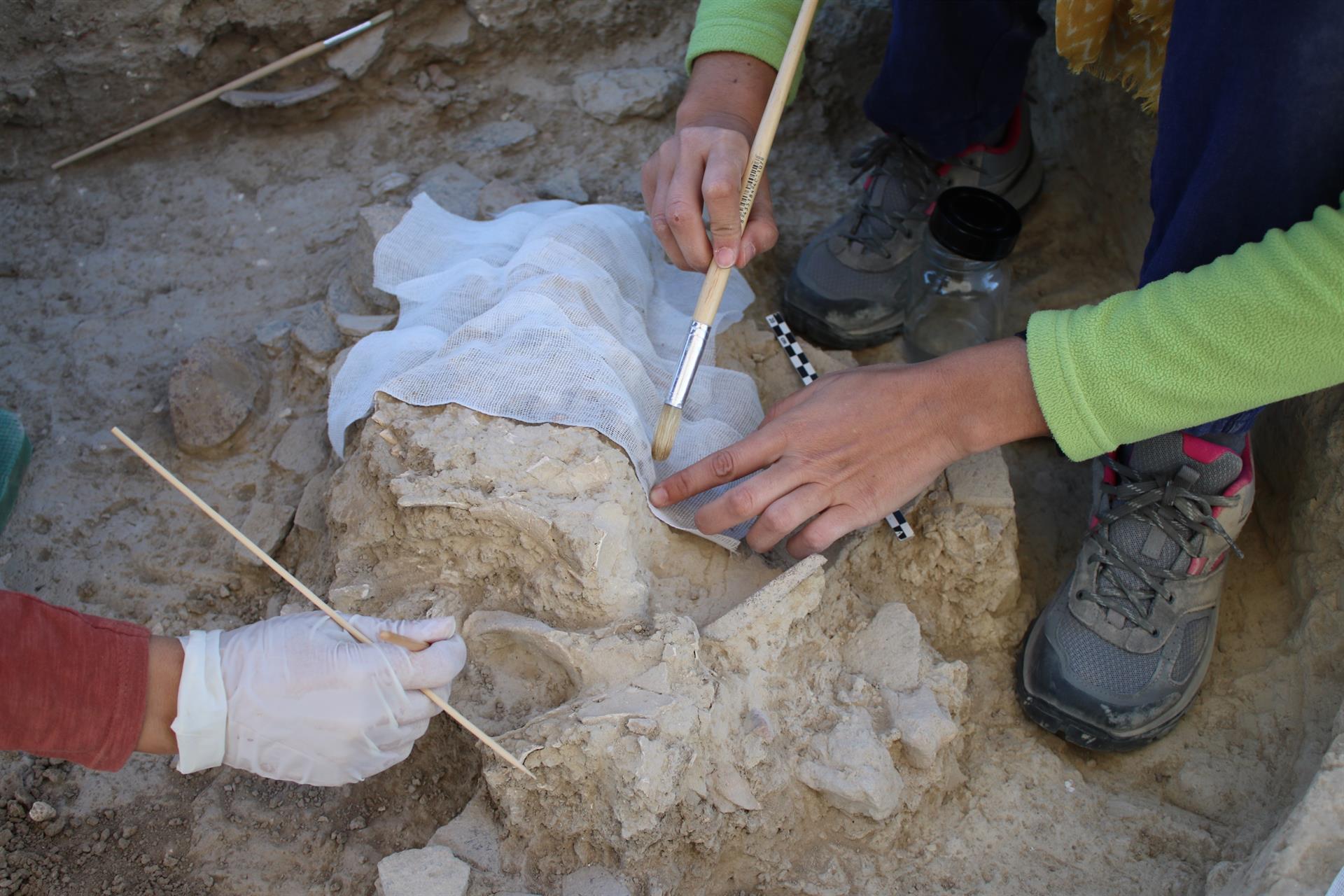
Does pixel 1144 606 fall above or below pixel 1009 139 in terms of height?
below

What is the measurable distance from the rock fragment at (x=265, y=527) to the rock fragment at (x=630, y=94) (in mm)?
1343

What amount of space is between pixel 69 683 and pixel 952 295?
178 cm

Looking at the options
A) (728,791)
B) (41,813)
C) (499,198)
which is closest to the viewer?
(728,791)

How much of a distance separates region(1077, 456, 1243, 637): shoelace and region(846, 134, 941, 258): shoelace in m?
0.78

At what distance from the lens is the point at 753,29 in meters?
1.98

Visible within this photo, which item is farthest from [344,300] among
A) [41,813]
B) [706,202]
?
[41,813]

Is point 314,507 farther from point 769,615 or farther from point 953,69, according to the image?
point 953,69

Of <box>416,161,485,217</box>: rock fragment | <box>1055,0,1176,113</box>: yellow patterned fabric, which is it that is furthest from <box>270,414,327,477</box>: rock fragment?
<box>1055,0,1176,113</box>: yellow patterned fabric

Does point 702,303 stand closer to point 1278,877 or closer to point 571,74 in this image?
point 1278,877

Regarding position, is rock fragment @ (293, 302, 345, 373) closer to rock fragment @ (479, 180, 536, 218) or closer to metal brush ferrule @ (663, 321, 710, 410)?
rock fragment @ (479, 180, 536, 218)

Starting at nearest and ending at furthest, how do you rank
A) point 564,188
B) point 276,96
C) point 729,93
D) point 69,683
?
point 69,683 < point 729,93 < point 564,188 < point 276,96

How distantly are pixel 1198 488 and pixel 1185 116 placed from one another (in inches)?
24.1

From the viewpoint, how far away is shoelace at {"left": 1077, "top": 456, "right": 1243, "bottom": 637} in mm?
1724

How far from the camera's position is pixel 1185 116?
1546 mm
